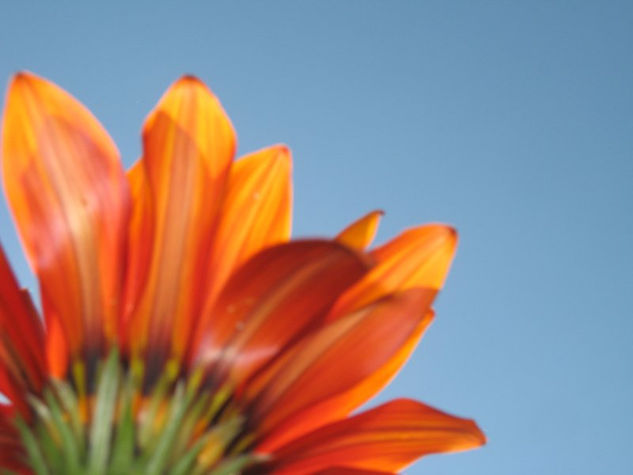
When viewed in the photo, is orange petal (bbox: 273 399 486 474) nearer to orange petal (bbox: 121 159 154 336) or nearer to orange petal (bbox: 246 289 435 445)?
orange petal (bbox: 246 289 435 445)

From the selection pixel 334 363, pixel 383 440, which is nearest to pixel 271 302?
pixel 334 363

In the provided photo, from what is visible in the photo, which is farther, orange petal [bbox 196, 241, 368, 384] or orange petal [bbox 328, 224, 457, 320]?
orange petal [bbox 328, 224, 457, 320]

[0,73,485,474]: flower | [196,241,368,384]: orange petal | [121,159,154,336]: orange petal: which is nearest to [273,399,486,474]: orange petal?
[0,73,485,474]: flower

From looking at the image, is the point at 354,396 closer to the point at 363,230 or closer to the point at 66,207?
the point at 363,230

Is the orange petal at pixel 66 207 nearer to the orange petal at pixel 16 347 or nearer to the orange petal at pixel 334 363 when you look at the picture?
the orange petal at pixel 16 347

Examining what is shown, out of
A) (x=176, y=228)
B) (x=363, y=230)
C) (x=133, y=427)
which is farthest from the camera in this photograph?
(x=363, y=230)

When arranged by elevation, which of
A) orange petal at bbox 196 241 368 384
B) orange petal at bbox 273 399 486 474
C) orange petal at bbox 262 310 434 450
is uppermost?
orange petal at bbox 196 241 368 384

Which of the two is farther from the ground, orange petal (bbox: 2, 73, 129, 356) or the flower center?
orange petal (bbox: 2, 73, 129, 356)
